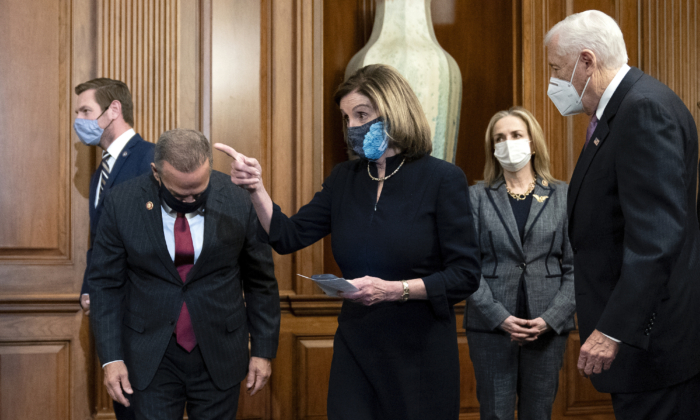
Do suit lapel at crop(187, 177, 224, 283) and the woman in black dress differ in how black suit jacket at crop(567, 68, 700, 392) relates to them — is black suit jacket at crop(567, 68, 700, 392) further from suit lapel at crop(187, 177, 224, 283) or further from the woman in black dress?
suit lapel at crop(187, 177, 224, 283)

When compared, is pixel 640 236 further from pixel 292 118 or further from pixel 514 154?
pixel 292 118

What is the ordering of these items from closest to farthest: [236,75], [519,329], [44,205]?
[519,329], [44,205], [236,75]

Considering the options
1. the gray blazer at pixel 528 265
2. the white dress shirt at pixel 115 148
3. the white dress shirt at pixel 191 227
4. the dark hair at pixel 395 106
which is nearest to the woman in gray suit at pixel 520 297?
the gray blazer at pixel 528 265

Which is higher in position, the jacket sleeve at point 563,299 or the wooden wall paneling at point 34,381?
the jacket sleeve at point 563,299

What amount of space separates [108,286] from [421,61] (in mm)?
2398

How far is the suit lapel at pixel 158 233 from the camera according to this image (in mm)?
2219

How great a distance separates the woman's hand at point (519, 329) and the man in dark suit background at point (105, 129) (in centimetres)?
193

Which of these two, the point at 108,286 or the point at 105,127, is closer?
the point at 108,286

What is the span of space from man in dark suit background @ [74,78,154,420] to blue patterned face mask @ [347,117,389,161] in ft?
5.11

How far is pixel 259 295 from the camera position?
2471 millimetres

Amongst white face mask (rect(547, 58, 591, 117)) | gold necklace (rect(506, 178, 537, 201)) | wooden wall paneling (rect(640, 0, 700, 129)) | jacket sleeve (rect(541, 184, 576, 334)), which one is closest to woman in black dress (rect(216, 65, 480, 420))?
white face mask (rect(547, 58, 591, 117))

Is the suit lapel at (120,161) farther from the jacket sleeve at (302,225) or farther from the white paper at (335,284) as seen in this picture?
the white paper at (335,284)

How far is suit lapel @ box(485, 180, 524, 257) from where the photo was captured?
9.24ft

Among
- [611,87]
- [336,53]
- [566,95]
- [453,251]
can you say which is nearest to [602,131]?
[611,87]
